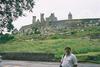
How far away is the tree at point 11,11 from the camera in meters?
17.8

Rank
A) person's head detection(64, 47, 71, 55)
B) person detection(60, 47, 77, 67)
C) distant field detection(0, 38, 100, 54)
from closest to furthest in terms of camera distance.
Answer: person's head detection(64, 47, 71, 55)
person detection(60, 47, 77, 67)
distant field detection(0, 38, 100, 54)

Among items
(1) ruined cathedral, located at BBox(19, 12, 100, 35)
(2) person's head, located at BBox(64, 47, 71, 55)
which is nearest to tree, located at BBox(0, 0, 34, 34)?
(2) person's head, located at BBox(64, 47, 71, 55)

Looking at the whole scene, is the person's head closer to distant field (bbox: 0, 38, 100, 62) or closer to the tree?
the tree

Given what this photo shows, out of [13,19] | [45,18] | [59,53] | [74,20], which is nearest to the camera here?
[13,19]

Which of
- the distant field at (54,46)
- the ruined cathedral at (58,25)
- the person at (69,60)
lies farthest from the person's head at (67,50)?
the ruined cathedral at (58,25)

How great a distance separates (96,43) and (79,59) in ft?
47.6

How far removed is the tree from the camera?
58.3ft

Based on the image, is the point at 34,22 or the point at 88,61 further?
the point at 34,22

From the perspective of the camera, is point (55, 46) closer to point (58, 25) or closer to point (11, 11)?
point (58, 25)

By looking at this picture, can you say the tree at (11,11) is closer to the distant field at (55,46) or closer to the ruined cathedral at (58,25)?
the distant field at (55,46)

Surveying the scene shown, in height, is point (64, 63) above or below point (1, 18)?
below

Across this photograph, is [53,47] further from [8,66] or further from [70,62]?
[70,62]

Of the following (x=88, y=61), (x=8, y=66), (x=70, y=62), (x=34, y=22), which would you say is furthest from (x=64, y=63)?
(x=34, y=22)

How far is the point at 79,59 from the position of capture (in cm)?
4125
